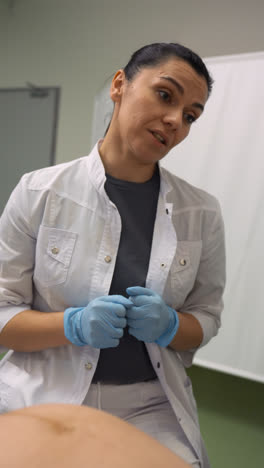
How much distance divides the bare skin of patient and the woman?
29cm

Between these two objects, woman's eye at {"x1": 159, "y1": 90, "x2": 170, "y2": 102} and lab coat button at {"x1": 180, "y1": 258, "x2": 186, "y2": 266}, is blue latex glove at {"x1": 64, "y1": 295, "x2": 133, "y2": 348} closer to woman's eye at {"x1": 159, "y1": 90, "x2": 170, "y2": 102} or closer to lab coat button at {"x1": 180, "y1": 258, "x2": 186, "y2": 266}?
lab coat button at {"x1": 180, "y1": 258, "x2": 186, "y2": 266}

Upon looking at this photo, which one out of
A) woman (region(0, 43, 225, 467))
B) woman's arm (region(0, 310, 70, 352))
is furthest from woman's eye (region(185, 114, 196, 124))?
woman's arm (region(0, 310, 70, 352))

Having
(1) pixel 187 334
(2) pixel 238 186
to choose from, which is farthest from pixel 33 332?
(2) pixel 238 186

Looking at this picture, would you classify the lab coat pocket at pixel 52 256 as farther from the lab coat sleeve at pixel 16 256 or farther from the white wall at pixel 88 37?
the white wall at pixel 88 37

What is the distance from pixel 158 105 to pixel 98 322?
0.51m

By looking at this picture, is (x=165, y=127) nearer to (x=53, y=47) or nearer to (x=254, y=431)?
(x=254, y=431)

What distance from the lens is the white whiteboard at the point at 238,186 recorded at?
72.1 inches

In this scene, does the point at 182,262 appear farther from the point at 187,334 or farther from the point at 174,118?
the point at 174,118

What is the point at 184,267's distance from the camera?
1.00 meters

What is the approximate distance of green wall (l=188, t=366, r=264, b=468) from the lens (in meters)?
1.65

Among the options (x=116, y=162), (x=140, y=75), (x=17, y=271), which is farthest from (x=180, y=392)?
(x=140, y=75)

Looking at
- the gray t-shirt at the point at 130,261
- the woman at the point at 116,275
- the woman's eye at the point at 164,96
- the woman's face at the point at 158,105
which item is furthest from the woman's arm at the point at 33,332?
the woman's eye at the point at 164,96

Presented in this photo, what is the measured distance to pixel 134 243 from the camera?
3.17 ft

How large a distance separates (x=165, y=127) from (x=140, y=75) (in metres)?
0.14
